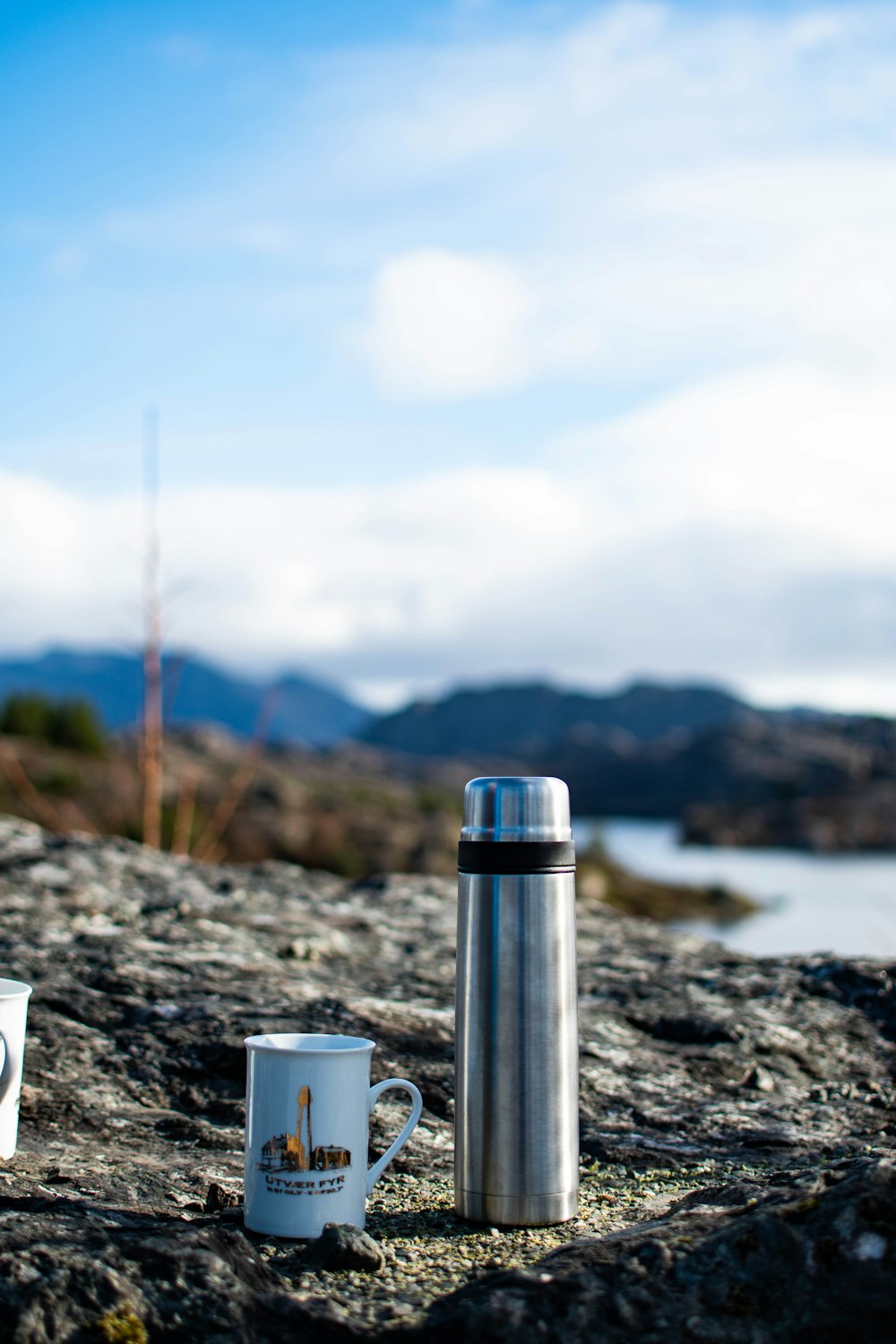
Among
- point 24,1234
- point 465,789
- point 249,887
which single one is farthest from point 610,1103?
point 249,887

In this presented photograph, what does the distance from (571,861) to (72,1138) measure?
1377 mm

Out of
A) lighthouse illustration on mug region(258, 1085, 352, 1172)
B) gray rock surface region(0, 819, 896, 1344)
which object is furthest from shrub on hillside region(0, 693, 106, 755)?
lighthouse illustration on mug region(258, 1085, 352, 1172)

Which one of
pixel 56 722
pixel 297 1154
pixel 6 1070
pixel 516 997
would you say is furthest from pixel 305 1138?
pixel 56 722

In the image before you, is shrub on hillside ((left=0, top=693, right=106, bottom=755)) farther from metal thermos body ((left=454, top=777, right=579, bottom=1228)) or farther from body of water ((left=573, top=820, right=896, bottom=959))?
metal thermos body ((left=454, top=777, right=579, bottom=1228))

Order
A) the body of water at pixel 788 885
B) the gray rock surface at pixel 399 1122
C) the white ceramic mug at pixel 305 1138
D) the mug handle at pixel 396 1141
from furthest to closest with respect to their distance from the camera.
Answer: the body of water at pixel 788 885 → the mug handle at pixel 396 1141 → the white ceramic mug at pixel 305 1138 → the gray rock surface at pixel 399 1122

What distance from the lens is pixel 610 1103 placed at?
3152 millimetres

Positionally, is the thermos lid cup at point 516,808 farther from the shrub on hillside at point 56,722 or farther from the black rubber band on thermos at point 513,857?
the shrub on hillside at point 56,722

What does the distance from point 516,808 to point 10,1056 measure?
1.14 meters

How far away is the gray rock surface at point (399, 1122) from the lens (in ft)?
5.75

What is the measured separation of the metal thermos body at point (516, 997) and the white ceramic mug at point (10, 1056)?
900mm

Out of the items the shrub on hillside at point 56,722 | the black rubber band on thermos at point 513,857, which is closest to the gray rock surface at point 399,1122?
the black rubber band on thermos at point 513,857

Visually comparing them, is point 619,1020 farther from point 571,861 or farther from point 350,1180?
point 350,1180

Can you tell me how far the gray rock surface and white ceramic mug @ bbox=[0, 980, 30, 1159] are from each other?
0.08 metres

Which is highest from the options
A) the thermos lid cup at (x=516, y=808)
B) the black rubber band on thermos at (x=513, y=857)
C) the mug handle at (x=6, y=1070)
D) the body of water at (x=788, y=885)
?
the thermos lid cup at (x=516, y=808)
